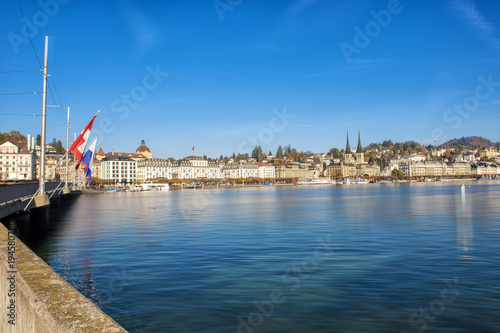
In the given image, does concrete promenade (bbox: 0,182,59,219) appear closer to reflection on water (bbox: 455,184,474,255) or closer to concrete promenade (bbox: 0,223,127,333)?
concrete promenade (bbox: 0,223,127,333)

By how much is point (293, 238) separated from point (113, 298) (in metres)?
14.1

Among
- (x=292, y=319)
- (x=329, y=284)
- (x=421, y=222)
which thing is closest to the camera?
(x=292, y=319)

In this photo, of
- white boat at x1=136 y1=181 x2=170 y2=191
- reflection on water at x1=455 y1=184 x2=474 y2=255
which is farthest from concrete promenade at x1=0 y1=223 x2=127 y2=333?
white boat at x1=136 y1=181 x2=170 y2=191

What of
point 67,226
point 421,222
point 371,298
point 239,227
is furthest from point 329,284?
point 67,226

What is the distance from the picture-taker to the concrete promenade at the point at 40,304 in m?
5.45

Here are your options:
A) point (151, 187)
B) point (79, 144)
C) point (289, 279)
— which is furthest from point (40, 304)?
point (151, 187)

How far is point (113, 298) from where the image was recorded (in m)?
12.1

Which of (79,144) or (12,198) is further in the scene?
(79,144)

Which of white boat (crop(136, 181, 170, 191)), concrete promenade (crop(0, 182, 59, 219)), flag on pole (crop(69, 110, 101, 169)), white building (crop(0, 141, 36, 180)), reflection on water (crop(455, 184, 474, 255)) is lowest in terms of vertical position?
reflection on water (crop(455, 184, 474, 255))

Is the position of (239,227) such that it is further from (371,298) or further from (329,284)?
(371,298)

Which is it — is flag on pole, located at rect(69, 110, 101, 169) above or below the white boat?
above

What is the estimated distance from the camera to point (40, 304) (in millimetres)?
5977

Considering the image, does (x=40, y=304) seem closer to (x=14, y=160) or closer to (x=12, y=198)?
(x=12, y=198)

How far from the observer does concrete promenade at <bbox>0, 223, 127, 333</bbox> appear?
17.9ft
